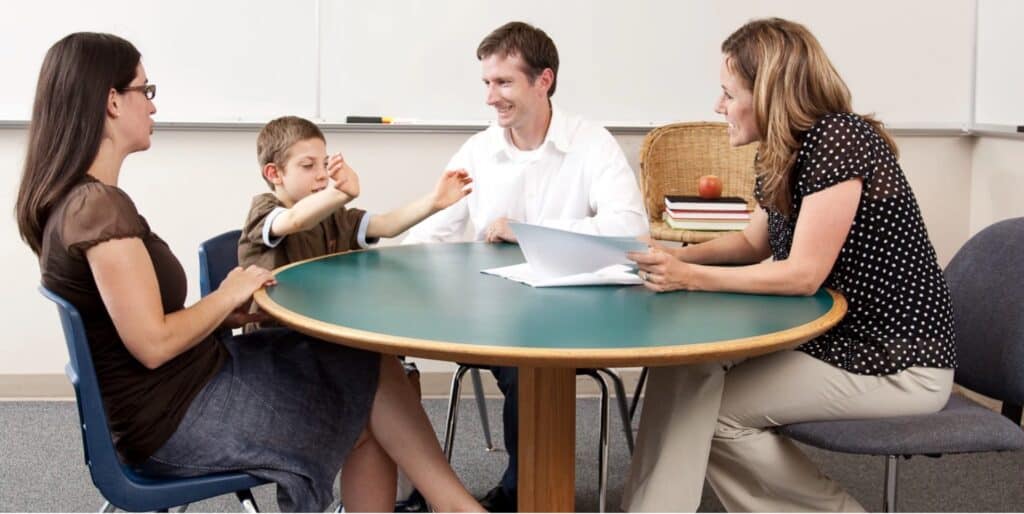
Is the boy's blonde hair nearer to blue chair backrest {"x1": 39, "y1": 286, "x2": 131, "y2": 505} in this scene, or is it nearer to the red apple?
blue chair backrest {"x1": 39, "y1": 286, "x2": 131, "y2": 505}

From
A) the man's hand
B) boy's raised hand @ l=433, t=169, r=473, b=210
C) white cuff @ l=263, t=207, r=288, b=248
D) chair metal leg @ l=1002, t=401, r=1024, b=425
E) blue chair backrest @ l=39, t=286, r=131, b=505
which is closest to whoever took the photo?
blue chair backrest @ l=39, t=286, r=131, b=505

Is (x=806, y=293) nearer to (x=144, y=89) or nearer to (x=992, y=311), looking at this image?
(x=992, y=311)

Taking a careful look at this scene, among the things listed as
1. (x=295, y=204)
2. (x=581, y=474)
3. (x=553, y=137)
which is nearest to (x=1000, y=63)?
(x=553, y=137)

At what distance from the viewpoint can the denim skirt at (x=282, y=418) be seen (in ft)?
6.42

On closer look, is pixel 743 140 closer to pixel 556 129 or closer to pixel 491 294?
pixel 491 294

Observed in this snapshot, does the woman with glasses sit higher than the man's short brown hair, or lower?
lower

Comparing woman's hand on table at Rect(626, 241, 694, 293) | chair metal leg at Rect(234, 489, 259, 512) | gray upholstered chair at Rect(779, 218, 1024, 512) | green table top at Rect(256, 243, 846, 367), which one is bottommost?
chair metal leg at Rect(234, 489, 259, 512)

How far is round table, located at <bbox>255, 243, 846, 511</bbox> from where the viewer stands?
165 centimetres

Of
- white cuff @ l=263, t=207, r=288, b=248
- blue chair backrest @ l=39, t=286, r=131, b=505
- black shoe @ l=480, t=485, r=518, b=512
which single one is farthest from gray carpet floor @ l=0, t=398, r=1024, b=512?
blue chair backrest @ l=39, t=286, r=131, b=505

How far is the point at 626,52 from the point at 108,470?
259 centimetres

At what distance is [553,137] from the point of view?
123 inches

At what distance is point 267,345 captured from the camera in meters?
2.21

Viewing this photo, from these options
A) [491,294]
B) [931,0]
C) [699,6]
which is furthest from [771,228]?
[931,0]

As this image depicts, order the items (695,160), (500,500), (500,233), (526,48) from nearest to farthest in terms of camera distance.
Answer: (500,233) < (500,500) < (526,48) < (695,160)
